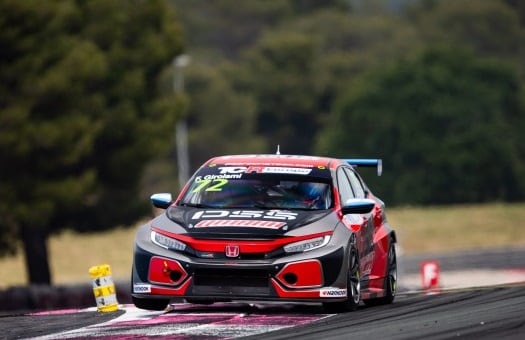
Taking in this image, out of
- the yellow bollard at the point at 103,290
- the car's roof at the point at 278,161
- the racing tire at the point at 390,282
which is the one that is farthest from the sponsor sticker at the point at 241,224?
the racing tire at the point at 390,282

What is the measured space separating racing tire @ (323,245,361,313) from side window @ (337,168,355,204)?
0.80 meters

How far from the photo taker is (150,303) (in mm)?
14055

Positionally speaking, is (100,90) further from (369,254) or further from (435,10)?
(435,10)

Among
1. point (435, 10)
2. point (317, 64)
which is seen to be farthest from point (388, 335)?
point (435, 10)

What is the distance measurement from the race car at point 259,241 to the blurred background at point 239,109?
2251cm

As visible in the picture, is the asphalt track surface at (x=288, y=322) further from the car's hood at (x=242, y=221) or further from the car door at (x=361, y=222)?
the car's hood at (x=242, y=221)

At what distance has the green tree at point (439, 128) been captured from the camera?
89.8 m

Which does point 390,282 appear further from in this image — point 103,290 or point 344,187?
point 103,290

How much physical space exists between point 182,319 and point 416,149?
257 ft

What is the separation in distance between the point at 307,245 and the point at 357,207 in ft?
3.09

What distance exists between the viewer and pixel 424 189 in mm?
90250

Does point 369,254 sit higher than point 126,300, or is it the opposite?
point 369,254

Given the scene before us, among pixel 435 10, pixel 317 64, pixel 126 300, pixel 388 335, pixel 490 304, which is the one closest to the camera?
pixel 388 335

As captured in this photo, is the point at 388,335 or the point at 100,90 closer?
the point at 388,335
